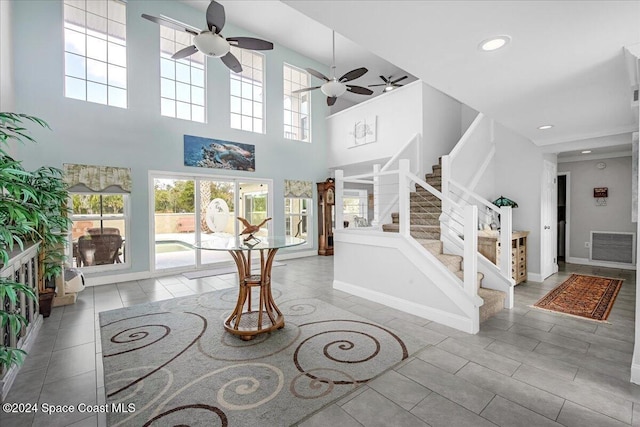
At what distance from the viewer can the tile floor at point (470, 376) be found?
173 cm

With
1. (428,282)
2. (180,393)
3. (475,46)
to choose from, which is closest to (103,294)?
(180,393)

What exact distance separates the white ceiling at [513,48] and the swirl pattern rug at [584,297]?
242 centimetres

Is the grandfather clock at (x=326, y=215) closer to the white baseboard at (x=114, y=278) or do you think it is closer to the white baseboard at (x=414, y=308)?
the white baseboard at (x=414, y=308)

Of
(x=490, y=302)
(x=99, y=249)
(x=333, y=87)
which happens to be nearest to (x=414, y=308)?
(x=490, y=302)

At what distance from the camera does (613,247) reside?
594 cm

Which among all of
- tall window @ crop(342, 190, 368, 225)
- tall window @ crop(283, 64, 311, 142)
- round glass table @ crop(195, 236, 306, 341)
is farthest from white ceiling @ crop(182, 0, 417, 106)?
round glass table @ crop(195, 236, 306, 341)

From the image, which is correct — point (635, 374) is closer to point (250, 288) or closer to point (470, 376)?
point (470, 376)

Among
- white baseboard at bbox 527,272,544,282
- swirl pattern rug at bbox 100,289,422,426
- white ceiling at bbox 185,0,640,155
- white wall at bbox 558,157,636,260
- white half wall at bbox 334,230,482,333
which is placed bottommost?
swirl pattern rug at bbox 100,289,422,426

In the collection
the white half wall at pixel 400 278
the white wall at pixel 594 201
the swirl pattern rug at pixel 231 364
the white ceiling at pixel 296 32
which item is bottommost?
the swirl pattern rug at pixel 231 364

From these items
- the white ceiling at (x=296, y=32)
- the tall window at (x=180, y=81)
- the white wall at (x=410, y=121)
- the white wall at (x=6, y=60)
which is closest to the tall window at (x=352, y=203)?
the white wall at (x=410, y=121)

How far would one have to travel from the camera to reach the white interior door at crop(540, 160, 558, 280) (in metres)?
5.06

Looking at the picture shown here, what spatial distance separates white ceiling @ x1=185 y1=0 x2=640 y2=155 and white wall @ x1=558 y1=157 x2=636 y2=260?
2.82 meters

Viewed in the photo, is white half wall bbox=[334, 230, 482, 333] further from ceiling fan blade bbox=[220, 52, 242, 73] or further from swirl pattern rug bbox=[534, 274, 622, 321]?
ceiling fan blade bbox=[220, 52, 242, 73]

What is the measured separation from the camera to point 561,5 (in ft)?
5.41
